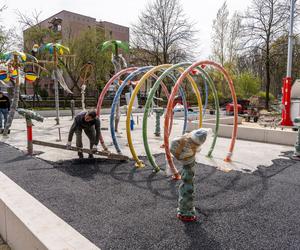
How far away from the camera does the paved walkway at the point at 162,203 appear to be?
9.86 ft

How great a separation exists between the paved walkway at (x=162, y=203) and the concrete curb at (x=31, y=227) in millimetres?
480

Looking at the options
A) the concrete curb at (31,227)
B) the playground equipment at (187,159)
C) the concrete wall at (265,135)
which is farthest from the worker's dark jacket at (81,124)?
the concrete wall at (265,135)

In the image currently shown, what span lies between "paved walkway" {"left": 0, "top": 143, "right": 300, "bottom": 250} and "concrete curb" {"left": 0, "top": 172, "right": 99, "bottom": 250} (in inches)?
18.9

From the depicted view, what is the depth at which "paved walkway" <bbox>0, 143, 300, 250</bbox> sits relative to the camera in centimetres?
300

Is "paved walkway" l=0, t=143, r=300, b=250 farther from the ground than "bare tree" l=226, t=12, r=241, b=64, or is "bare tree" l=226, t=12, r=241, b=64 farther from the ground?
"bare tree" l=226, t=12, r=241, b=64

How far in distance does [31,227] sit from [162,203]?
1.96m

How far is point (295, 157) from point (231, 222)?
4467mm

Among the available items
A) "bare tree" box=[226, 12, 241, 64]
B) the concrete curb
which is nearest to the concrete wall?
the concrete curb

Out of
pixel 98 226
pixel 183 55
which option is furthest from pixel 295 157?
pixel 183 55

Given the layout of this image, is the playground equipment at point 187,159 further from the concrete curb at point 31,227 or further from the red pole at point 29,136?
the red pole at point 29,136

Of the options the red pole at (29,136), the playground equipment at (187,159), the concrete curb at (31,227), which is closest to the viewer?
the concrete curb at (31,227)

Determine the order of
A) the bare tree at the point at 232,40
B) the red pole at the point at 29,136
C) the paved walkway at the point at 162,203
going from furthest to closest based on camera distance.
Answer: the bare tree at the point at 232,40 < the red pole at the point at 29,136 < the paved walkway at the point at 162,203

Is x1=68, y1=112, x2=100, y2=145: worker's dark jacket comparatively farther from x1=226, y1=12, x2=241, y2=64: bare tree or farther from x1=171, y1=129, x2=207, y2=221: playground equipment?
x1=226, y1=12, x2=241, y2=64: bare tree

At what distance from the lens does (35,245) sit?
2486 millimetres
